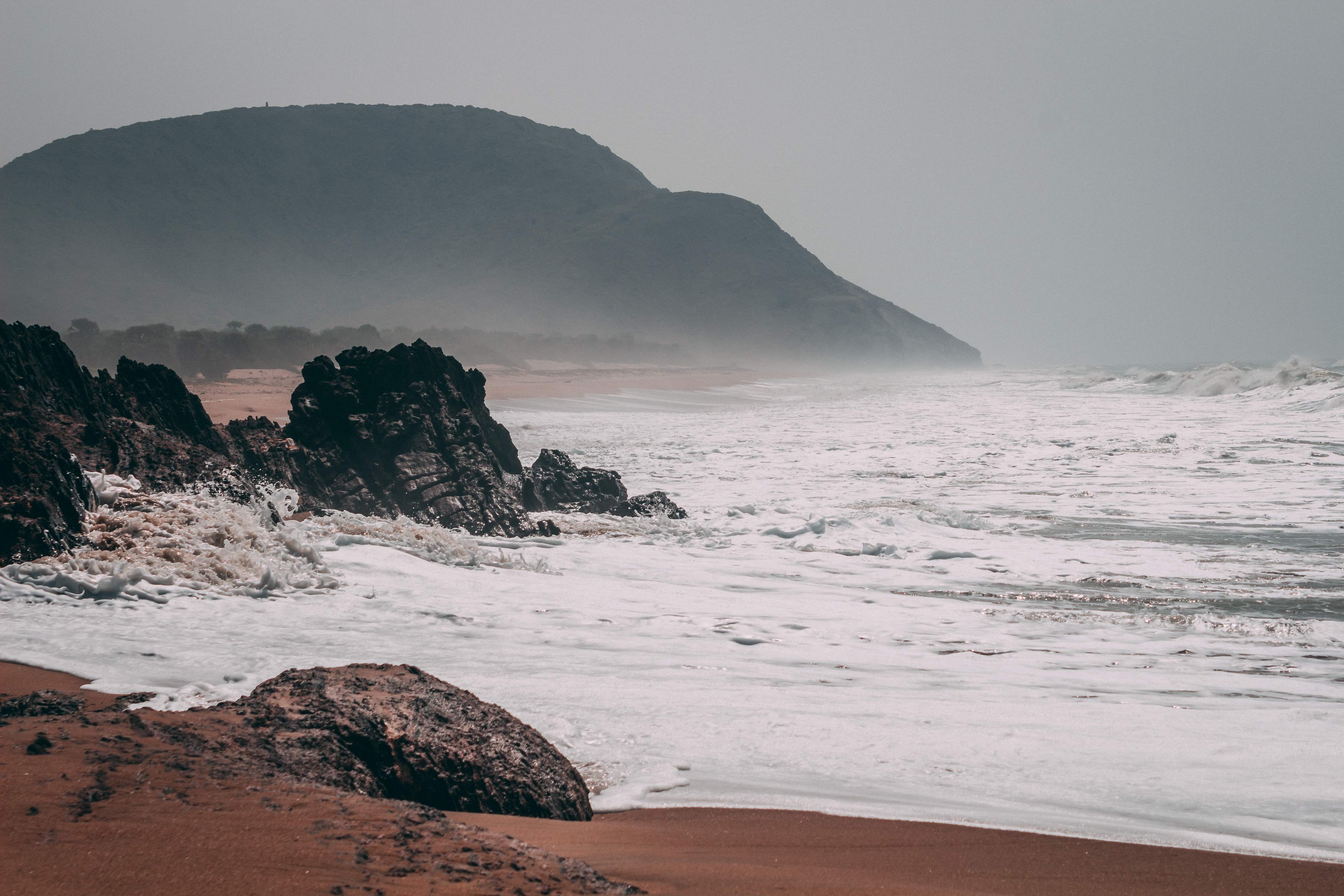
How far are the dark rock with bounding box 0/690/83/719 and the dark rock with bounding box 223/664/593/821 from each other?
1.89 ft

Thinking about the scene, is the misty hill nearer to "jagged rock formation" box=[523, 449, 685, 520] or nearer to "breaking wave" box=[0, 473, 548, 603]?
"jagged rock formation" box=[523, 449, 685, 520]

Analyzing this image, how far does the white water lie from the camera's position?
3.82 metres

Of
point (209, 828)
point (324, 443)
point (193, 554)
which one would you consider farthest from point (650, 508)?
point (209, 828)

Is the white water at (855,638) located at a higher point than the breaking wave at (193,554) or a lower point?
lower

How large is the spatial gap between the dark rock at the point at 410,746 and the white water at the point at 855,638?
0.46 metres

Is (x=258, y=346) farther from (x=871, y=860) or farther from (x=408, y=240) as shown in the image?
(x=408, y=240)

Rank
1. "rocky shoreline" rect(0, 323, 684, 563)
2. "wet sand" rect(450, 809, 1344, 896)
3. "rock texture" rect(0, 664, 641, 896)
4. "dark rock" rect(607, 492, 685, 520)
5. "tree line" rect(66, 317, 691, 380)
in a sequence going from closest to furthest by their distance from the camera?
"rock texture" rect(0, 664, 641, 896), "wet sand" rect(450, 809, 1344, 896), "rocky shoreline" rect(0, 323, 684, 563), "dark rock" rect(607, 492, 685, 520), "tree line" rect(66, 317, 691, 380)

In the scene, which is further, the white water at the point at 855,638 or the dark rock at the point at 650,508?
the dark rock at the point at 650,508

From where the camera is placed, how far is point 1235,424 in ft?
78.9

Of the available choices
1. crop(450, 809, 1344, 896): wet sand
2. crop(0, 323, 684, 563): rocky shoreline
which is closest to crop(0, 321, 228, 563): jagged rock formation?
crop(0, 323, 684, 563): rocky shoreline

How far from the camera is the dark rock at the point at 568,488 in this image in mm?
12375

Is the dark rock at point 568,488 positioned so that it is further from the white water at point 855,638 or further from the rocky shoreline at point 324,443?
the white water at point 855,638

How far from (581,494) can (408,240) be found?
166m

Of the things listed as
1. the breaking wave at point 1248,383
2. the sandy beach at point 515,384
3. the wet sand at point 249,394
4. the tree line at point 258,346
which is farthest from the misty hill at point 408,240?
the breaking wave at point 1248,383
